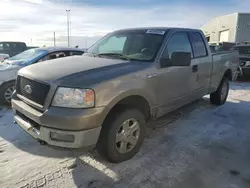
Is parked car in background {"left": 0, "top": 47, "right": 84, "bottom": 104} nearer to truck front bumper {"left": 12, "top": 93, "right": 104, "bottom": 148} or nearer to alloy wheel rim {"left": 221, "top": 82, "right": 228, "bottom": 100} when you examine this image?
truck front bumper {"left": 12, "top": 93, "right": 104, "bottom": 148}

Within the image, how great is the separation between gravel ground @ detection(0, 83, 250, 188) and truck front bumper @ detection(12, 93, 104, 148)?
0.20 meters

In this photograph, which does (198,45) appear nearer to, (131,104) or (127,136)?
(131,104)

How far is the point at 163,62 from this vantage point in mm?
3561

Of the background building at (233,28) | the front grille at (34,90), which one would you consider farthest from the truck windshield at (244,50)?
the background building at (233,28)

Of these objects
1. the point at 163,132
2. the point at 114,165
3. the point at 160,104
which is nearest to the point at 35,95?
the point at 114,165

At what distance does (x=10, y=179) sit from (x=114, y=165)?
1.29 m

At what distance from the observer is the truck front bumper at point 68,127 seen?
101 inches

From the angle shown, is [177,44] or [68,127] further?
[177,44]

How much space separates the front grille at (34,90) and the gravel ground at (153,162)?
0.80 metres

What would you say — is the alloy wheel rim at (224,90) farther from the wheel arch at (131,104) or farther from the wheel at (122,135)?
the wheel at (122,135)

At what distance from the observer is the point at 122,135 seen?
3123 millimetres

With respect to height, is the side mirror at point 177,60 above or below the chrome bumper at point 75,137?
above

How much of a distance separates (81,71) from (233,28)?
30359 millimetres

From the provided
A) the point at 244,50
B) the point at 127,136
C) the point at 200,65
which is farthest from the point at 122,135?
the point at 244,50
